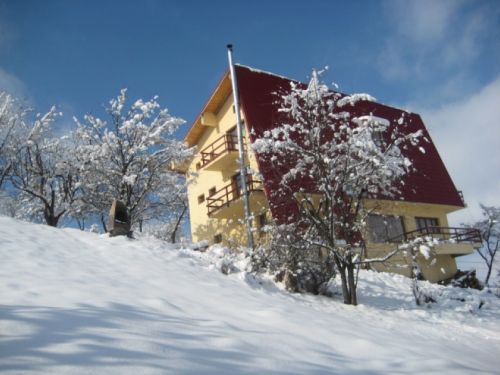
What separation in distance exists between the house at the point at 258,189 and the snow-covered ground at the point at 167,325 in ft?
28.1

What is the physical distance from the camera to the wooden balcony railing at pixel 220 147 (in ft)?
65.6

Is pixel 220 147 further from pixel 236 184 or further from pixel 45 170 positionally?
pixel 45 170

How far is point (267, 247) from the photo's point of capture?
1121cm

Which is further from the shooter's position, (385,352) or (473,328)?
(473,328)

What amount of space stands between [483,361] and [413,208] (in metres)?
18.6

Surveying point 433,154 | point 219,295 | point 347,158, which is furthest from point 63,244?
point 433,154

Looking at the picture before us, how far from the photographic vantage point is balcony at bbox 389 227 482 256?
68.9 ft

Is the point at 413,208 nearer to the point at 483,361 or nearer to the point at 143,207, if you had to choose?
the point at 143,207

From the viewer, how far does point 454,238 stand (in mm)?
20953

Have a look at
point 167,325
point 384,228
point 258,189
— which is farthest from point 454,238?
point 167,325

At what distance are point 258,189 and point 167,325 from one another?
13565mm

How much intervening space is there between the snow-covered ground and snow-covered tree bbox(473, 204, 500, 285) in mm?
18016

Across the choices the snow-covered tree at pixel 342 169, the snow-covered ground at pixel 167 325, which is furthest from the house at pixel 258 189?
the snow-covered ground at pixel 167 325

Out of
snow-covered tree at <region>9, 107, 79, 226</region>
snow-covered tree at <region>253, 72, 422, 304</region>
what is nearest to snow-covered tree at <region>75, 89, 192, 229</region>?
snow-covered tree at <region>9, 107, 79, 226</region>
